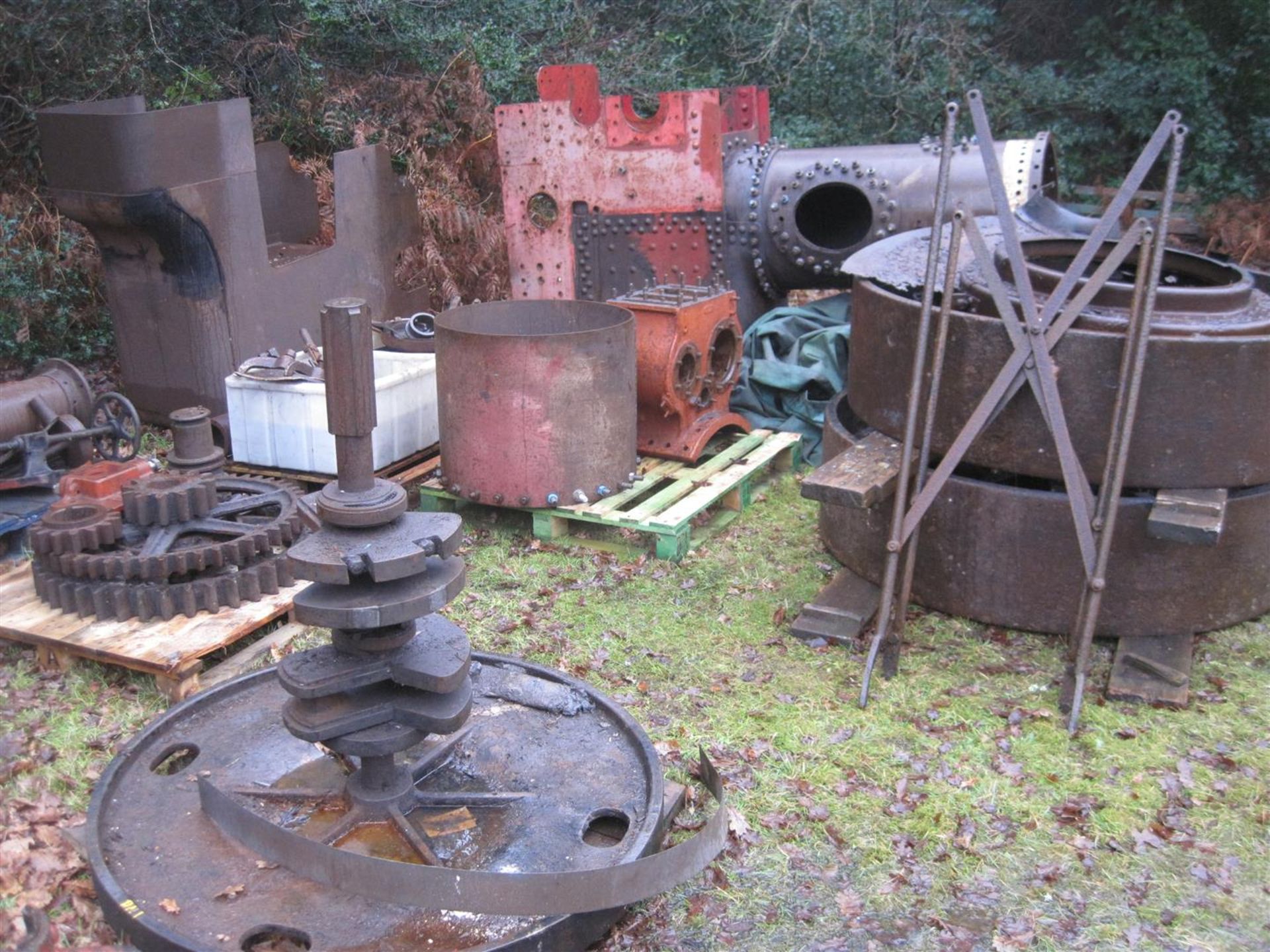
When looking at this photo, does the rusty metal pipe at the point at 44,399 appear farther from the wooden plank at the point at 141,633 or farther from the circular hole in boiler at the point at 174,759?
the circular hole in boiler at the point at 174,759

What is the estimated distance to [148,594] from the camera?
12.7 feet

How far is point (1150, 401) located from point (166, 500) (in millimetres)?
3476

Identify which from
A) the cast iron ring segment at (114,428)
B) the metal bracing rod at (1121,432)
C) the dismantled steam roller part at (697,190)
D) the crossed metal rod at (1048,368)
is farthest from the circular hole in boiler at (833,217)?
the cast iron ring segment at (114,428)

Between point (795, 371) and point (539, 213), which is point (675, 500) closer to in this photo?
point (795, 371)

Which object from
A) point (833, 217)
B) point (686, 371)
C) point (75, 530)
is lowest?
point (75, 530)

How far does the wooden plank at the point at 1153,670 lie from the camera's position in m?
3.79

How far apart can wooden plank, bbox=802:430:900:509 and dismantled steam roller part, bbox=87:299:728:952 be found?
3.40ft

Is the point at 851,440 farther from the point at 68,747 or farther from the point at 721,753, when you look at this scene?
the point at 68,747

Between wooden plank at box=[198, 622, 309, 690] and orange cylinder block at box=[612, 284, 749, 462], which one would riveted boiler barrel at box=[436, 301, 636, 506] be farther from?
wooden plank at box=[198, 622, 309, 690]

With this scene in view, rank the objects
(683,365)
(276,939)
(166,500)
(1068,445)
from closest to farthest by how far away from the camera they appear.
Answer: (276,939) < (1068,445) < (166,500) < (683,365)

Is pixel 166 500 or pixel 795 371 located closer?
pixel 166 500

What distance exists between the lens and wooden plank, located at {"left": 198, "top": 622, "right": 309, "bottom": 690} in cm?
382

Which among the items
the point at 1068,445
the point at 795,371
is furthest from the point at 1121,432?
the point at 795,371

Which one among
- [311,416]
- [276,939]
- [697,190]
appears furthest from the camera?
[697,190]
